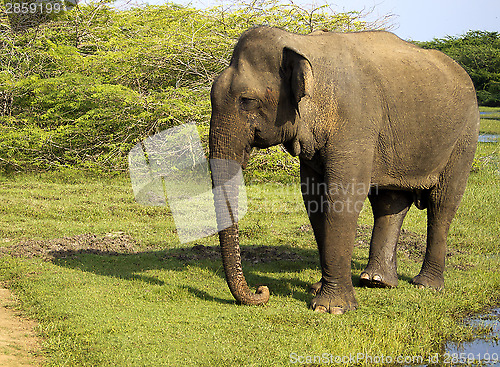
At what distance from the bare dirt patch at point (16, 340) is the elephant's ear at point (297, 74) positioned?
335cm

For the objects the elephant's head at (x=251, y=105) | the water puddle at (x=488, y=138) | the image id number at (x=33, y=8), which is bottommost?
the water puddle at (x=488, y=138)

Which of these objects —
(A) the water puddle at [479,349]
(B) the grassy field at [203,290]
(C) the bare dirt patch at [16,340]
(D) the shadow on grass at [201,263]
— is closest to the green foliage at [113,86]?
(B) the grassy field at [203,290]

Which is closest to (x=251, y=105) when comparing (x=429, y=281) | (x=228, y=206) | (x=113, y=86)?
(x=228, y=206)

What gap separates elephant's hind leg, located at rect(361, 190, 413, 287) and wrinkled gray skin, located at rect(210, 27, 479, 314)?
0.5 inches

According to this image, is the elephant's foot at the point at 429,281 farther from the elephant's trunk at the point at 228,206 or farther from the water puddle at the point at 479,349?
the elephant's trunk at the point at 228,206

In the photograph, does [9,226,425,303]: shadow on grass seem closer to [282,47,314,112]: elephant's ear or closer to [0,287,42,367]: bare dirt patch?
[0,287,42,367]: bare dirt patch

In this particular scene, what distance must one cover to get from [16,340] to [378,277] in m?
4.14

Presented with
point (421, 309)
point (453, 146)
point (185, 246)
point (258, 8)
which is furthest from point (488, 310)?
point (258, 8)

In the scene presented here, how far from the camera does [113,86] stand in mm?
15367

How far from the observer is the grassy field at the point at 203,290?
5.53 meters

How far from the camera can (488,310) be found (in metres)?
7.09

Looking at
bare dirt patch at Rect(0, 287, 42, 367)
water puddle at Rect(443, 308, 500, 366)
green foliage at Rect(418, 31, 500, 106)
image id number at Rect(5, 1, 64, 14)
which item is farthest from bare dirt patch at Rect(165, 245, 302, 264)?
green foliage at Rect(418, 31, 500, 106)

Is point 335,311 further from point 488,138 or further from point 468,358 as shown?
point 488,138

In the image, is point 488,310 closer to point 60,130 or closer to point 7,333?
point 7,333
